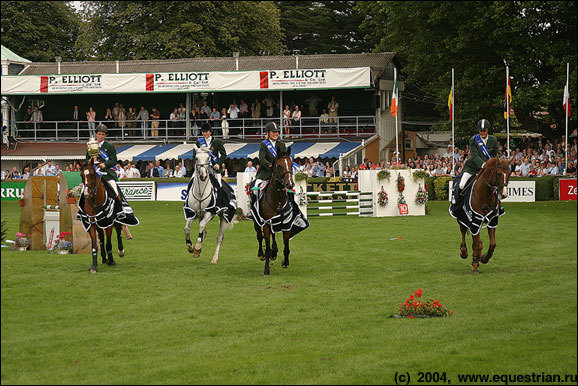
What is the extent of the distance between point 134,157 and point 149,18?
1669 cm

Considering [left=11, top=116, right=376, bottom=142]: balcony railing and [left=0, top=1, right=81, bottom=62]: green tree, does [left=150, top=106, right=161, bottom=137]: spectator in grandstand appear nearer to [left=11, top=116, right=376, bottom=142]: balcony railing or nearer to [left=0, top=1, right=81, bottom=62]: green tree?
[left=11, top=116, right=376, bottom=142]: balcony railing

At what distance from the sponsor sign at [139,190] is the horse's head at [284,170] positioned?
24.4 metres

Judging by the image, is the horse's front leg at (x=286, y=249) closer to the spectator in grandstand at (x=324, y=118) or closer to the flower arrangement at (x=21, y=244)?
the flower arrangement at (x=21, y=244)

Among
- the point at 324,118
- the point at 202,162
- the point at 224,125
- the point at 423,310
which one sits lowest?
the point at 423,310

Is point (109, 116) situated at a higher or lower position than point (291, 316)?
higher

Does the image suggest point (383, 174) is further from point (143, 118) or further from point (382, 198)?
point (143, 118)

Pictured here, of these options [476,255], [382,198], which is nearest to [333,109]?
[382,198]

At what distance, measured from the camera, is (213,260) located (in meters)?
15.2

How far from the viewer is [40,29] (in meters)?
54.9

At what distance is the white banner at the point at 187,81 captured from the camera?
4178 cm

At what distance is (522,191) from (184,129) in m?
23.3

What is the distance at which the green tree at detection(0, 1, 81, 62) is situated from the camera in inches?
1850

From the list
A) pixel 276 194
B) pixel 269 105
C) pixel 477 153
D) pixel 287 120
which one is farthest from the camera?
pixel 269 105

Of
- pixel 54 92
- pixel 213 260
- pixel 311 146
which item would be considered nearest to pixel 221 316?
pixel 213 260
